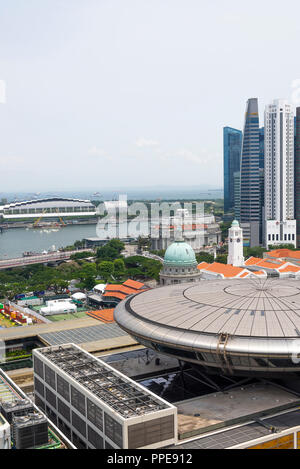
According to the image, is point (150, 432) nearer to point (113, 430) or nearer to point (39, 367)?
point (113, 430)

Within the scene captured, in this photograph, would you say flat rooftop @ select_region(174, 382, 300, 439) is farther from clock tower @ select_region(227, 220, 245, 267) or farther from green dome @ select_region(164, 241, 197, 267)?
clock tower @ select_region(227, 220, 245, 267)

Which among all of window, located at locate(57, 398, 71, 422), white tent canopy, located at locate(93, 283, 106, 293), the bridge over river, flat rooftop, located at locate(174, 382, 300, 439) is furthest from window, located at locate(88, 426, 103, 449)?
the bridge over river

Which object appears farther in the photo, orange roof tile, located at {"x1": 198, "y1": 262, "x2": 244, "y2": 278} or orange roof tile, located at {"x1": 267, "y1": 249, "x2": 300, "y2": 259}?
orange roof tile, located at {"x1": 267, "y1": 249, "x2": 300, "y2": 259}

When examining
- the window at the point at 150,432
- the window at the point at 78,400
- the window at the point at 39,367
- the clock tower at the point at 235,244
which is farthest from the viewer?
the clock tower at the point at 235,244

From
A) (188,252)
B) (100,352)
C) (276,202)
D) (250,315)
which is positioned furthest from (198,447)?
(276,202)

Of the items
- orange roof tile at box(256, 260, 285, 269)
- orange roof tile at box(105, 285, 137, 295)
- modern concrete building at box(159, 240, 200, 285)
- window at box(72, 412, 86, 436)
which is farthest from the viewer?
orange roof tile at box(256, 260, 285, 269)

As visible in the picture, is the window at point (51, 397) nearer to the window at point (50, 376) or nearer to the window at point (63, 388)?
the window at point (50, 376)

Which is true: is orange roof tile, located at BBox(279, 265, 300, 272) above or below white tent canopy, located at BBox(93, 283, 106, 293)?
above

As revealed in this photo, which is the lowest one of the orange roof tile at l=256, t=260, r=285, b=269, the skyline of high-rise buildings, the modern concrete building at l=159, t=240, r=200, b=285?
the orange roof tile at l=256, t=260, r=285, b=269

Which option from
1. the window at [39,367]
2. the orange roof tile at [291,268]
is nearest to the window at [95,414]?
the window at [39,367]
